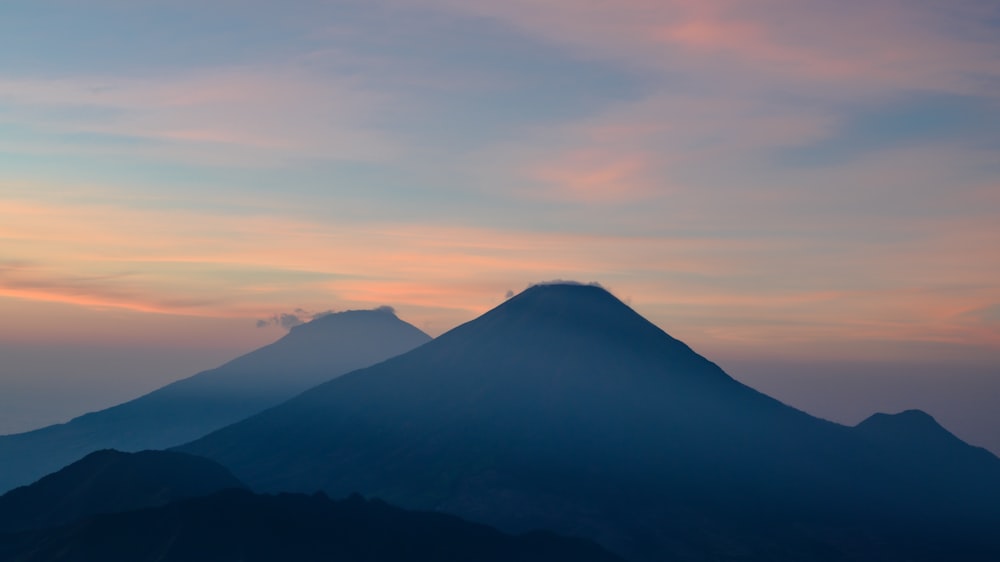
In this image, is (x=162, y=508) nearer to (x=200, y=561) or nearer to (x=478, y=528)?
(x=200, y=561)

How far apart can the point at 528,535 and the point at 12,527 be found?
315ft

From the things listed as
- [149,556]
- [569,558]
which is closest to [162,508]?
[149,556]

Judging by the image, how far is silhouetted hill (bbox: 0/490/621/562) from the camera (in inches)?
6112

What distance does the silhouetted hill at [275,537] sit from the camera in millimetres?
155250

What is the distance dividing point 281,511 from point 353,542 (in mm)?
12724

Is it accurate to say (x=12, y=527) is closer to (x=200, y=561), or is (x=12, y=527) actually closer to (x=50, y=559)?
(x=50, y=559)

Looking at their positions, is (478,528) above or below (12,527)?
above

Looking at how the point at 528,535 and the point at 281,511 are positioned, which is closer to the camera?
the point at 281,511

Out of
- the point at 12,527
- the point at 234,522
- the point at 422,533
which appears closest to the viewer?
the point at 234,522

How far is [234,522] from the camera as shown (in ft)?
532

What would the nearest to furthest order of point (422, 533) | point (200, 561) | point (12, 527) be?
1. point (200, 561)
2. point (422, 533)
3. point (12, 527)

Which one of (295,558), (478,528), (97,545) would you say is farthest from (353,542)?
(97,545)

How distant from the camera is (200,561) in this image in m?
152

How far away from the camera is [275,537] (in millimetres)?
161500
